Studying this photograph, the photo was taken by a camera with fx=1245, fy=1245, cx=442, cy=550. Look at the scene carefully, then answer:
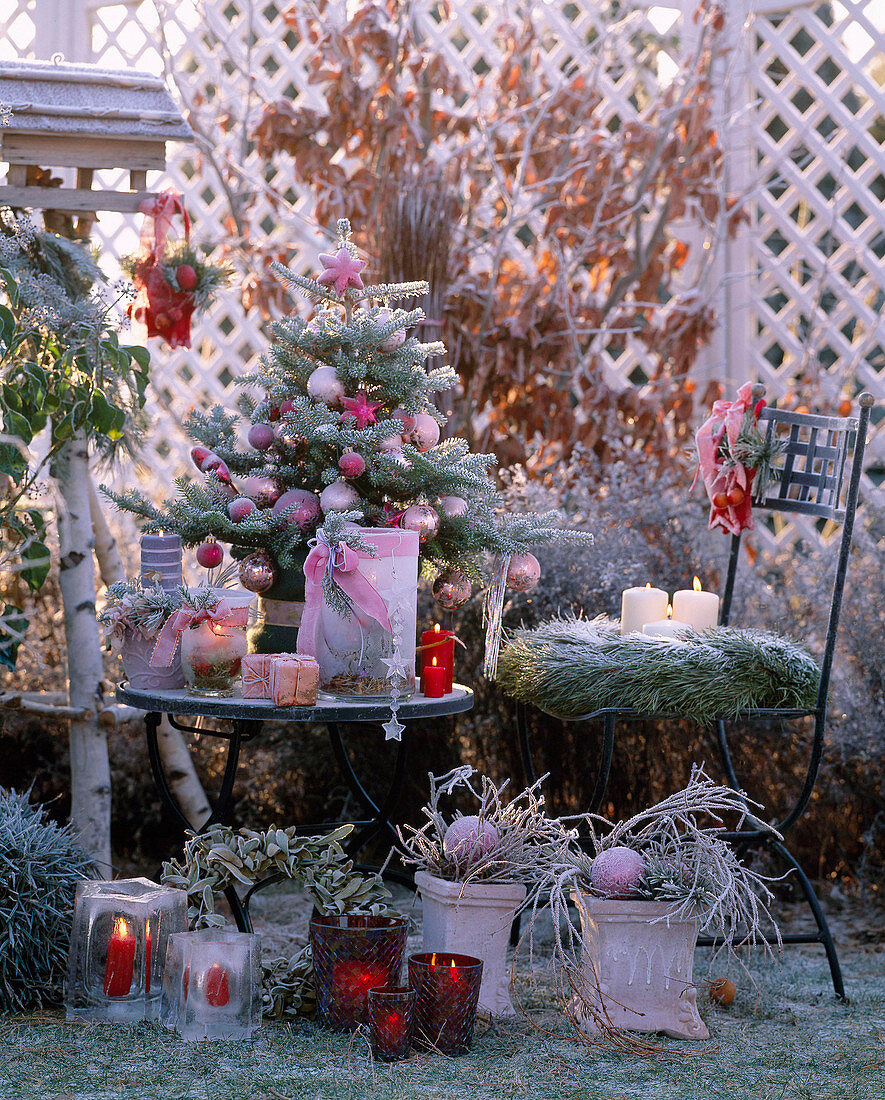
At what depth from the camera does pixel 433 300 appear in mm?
3098

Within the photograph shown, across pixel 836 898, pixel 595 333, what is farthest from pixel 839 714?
pixel 595 333

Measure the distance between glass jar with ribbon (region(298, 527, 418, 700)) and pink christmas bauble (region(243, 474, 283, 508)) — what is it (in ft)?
0.46

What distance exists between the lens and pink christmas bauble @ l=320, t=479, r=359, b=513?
1917mm

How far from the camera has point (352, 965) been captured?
1761mm

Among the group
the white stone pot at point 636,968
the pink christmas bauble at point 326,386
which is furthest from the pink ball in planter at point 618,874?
the pink christmas bauble at point 326,386

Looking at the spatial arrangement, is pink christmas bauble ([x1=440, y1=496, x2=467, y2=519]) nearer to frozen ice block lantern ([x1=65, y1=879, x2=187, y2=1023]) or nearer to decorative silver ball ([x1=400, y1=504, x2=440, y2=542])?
decorative silver ball ([x1=400, y1=504, x2=440, y2=542])

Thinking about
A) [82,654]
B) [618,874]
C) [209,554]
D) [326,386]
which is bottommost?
[618,874]

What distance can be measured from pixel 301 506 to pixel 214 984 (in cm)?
72

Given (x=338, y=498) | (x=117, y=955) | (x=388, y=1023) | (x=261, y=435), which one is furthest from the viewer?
(x=261, y=435)

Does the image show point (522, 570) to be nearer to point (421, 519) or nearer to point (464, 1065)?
point (421, 519)

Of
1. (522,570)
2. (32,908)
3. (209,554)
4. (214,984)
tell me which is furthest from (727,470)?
(32,908)

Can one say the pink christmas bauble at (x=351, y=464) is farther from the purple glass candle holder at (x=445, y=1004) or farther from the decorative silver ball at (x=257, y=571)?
the purple glass candle holder at (x=445, y=1004)

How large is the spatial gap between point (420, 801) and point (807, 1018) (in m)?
0.98

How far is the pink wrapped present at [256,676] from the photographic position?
181 cm
